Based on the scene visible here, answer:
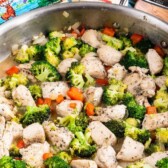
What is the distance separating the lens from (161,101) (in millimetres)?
2359

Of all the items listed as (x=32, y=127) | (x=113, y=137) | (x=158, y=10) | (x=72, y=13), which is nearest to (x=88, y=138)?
(x=113, y=137)

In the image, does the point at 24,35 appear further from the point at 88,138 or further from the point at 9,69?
the point at 88,138

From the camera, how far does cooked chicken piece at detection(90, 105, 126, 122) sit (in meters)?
2.29

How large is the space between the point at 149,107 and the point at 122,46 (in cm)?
43

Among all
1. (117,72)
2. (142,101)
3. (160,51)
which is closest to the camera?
(142,101)

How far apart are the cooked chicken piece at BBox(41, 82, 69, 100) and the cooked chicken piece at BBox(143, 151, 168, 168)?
520 mm

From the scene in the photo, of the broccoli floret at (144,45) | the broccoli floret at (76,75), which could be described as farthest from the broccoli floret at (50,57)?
the broccoli floret at (144,45)

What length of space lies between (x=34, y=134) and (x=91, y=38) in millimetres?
680

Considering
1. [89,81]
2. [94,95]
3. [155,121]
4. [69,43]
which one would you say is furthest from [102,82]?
[155,121]

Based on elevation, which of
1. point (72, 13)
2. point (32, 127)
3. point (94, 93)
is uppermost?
point (72, 13)

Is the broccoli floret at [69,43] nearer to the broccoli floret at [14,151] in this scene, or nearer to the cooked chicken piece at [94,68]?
the cooked chicken piece at [94,68]

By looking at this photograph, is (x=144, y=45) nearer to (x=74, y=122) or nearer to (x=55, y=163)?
(x=74, y=122)

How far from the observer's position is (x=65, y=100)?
Result: 7.80ft

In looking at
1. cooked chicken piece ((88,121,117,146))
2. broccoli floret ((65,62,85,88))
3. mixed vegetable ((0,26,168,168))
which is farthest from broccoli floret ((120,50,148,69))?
cooked chicken piece ((88,121,117,146))
